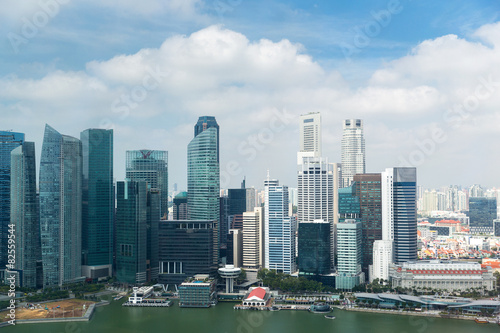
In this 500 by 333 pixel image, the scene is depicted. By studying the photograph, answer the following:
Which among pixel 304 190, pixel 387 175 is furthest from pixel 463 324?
pixel 304 190

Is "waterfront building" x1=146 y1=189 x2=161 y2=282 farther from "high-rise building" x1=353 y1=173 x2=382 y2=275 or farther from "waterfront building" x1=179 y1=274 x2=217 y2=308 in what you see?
"high-rise building" x1=353 y1=173 x2=382 y2=275

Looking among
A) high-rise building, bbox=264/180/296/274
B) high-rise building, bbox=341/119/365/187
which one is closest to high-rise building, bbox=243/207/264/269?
high-rise building, bbox=264/180/296/274

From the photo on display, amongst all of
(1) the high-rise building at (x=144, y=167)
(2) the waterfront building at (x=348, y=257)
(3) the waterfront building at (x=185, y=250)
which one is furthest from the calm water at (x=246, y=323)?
(1) the high-rise building at (x=144, y=167)

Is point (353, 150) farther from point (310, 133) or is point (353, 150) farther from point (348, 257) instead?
point (348, 257)

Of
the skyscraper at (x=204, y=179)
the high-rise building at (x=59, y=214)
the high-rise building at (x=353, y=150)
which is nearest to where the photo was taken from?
the high-rise building at (x=59, y=214)

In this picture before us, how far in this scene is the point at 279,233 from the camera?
17172 millimetres

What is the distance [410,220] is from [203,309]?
782 cm

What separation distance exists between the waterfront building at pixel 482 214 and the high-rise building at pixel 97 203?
21716mm

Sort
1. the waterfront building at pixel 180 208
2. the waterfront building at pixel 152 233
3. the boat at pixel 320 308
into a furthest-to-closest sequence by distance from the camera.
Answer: the waterfront building at pixel 180 208, the waterfront building at pixel 152 233, the boat at pixel 320 308

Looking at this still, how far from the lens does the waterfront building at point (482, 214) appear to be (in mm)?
28875

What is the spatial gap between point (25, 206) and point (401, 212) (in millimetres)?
12528

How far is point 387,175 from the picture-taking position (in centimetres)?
1689

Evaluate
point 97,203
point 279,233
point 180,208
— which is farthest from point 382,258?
point 180,208

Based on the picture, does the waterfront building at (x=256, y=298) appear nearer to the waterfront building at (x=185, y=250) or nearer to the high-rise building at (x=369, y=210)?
the waterfront building at (x=185, y=250)
